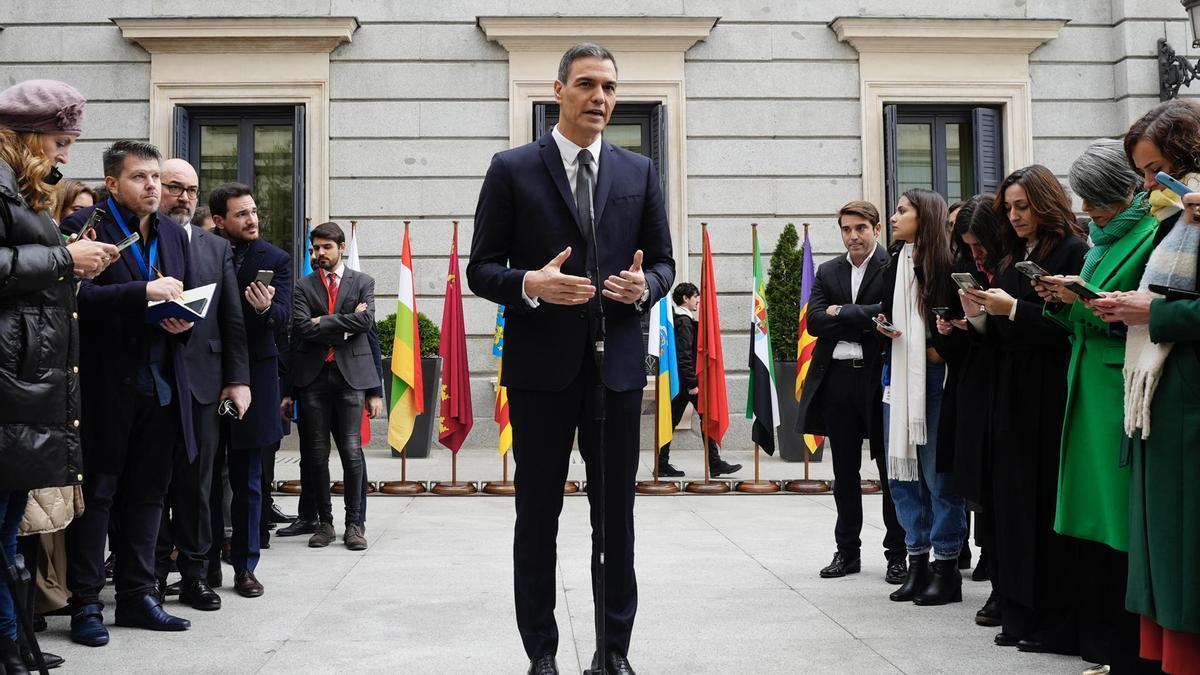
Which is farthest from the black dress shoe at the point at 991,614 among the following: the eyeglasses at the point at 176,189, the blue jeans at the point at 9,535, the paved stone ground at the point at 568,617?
the eyeglasses at the point at 176,189

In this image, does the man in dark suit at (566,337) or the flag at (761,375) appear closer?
the man in dark suit at (566,337)

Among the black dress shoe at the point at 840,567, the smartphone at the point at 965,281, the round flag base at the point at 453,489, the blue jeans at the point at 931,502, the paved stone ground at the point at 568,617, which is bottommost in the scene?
the paved stone ground at the point at 568,617

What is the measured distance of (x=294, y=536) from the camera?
7504 mm

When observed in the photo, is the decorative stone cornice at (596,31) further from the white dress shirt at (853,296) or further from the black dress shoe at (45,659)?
the black dress shoe at (45,659)

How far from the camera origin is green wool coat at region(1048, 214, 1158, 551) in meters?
3.69

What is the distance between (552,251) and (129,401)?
2160 mm

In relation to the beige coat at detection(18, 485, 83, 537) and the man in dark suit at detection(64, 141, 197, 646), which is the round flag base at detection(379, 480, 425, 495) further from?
the beige coat at detection(18, 485, 83, 537)

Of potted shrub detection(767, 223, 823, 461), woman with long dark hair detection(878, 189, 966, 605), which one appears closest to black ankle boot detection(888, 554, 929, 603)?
woman with long dark hair detection(878, 189, 966, 605)

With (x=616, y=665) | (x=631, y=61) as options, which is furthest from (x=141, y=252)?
(x=631, y=61)

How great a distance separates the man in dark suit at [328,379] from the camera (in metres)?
7.12

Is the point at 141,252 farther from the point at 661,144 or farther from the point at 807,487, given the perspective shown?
the point at 661,144

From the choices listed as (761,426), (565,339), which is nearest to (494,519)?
(761,426)

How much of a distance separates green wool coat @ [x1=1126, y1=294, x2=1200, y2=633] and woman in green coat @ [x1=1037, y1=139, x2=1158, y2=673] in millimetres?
260

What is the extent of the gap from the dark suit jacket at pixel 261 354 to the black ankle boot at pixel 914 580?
3302 mm
